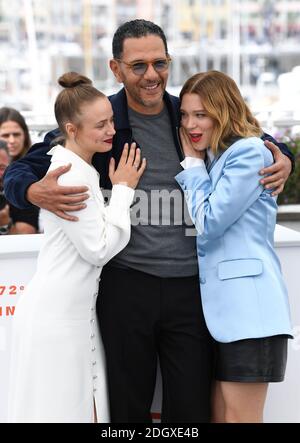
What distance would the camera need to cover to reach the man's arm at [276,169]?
3.06m

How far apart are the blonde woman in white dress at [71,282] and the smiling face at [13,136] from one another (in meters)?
3.00

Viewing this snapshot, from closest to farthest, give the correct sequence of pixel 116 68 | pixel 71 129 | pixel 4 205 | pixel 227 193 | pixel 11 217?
pixel 227 193, pixel 71 129, pixel 116 68, pixel 4 205, pixel 11 217

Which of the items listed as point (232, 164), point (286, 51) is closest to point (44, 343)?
point (232, 164)

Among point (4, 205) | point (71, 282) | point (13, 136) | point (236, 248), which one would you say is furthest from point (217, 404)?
point (13, 136)

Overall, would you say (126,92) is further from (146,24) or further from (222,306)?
(222,306)

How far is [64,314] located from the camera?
10.1ft

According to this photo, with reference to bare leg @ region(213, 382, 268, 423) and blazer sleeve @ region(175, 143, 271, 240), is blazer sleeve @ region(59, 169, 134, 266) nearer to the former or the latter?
blazer sleeve @ region(175, 143, 271, 240)

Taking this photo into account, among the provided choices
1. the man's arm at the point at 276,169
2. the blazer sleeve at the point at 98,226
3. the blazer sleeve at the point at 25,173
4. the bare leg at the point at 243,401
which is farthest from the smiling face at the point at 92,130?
the bare leg at the point at 243,401

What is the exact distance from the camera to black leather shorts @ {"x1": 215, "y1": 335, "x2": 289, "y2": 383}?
3.04 m

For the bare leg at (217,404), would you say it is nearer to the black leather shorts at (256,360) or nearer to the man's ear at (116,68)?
the black leather shorts at (256,360)

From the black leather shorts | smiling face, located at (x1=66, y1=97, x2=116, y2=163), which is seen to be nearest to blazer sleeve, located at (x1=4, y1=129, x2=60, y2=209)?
smiling face, located at (x1=66, y1=97, x2=116, y2=163)

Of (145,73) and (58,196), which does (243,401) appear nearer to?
(58,196)

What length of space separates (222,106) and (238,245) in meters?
0.50
